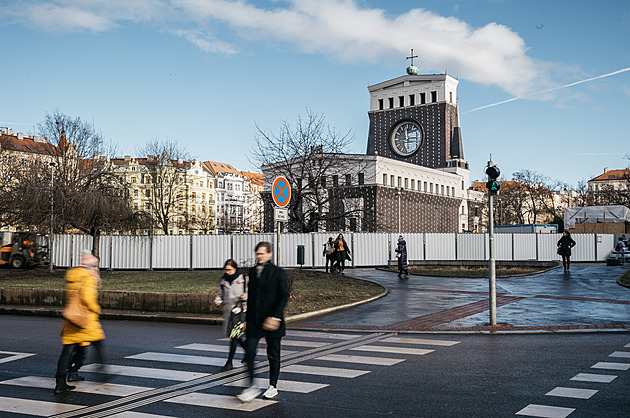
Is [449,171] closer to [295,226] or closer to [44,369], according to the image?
[295,226]

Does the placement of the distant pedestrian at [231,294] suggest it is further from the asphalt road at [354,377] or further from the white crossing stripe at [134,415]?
the white crossing stripe at [134,415]

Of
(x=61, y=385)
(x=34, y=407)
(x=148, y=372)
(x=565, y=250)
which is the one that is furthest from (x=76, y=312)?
(x=565, y=250)

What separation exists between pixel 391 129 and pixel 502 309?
104m

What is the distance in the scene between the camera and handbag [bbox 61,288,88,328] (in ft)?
25.1

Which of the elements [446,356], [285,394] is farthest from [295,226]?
[285,394]

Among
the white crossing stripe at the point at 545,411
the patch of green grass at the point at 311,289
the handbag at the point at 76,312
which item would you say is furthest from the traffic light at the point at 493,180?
the handbag at the point at 76,312

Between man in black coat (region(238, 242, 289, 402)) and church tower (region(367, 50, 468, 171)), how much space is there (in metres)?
110

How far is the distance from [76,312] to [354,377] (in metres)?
3.71

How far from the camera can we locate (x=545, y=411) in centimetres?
657

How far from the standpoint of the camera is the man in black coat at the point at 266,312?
7168 mm

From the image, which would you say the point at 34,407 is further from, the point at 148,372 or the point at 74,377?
the point at 148,372

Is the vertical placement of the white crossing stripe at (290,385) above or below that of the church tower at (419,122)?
below

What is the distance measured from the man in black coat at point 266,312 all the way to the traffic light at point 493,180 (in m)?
7.70

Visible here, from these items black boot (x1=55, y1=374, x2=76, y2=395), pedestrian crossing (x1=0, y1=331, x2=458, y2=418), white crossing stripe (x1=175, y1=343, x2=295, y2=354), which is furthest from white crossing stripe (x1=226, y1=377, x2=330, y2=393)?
white crossing stripe (x1=175, y1=343, x2=295, y2=354)
